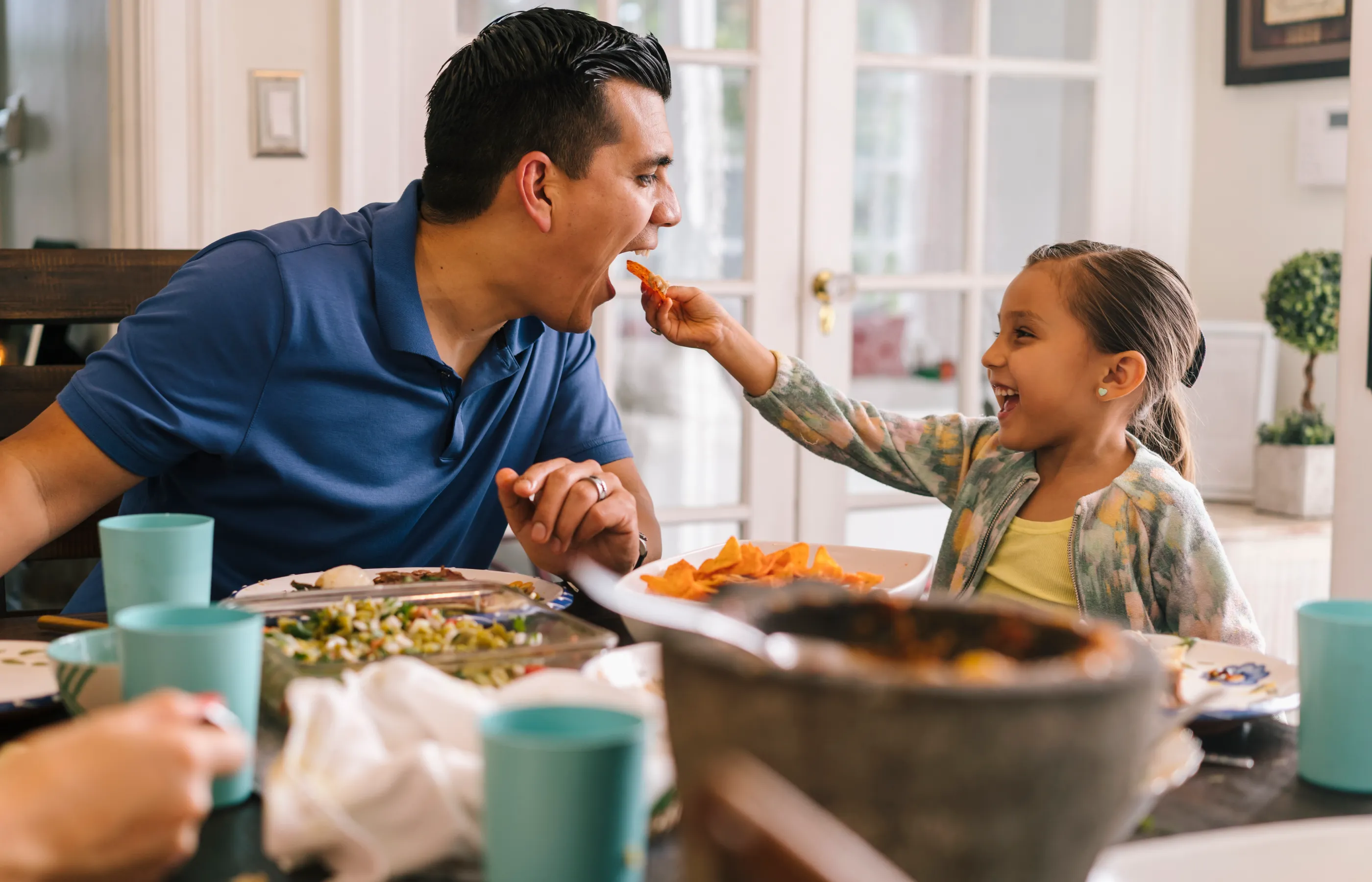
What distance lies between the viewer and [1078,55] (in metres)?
3.14

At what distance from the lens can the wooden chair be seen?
1699mm

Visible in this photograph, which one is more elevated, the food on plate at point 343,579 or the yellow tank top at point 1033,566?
the food on plate at point 343,579

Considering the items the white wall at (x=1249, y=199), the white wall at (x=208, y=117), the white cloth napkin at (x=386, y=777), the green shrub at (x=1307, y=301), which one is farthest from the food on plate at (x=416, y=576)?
the white wall at (x=1249, y=199)

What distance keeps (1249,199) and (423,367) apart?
236cm

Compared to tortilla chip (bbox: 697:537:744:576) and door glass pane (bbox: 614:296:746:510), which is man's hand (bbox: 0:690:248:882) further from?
door glass pane (bbox: 614:296:746:510)

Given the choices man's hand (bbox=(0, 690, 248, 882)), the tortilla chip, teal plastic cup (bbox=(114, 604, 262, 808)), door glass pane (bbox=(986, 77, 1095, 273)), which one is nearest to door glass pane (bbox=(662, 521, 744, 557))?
door glass pane (bbox=(986, 77, 1095, 273))

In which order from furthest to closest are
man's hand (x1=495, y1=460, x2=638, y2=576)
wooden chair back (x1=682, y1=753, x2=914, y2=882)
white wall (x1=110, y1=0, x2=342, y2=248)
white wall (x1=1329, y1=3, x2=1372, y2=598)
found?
white wall (x1=110, y1=0, x2=342, y2=248) → white wall (x1=1329, y1=3, x2=1372, y2=598) → man's hand (x1=495, y1=460, x2=638, y2=576) → wooden chair back (x1=682, y1=753, x2=914, y2=882)

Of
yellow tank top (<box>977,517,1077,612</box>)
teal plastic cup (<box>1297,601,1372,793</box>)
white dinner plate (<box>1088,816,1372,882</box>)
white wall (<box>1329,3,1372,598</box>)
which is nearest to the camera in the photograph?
white dinner plate (<box>1088,816,1372,882</box>)

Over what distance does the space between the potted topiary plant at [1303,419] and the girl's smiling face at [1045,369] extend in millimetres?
1400

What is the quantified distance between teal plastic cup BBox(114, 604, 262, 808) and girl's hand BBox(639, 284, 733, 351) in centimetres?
105

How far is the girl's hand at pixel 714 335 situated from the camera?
5.72 feet

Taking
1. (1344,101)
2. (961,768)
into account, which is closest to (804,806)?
(961,768)

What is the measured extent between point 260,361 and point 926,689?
3.92ft

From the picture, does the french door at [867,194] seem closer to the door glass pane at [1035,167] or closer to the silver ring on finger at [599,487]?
the door glass pane at [1035,167]
